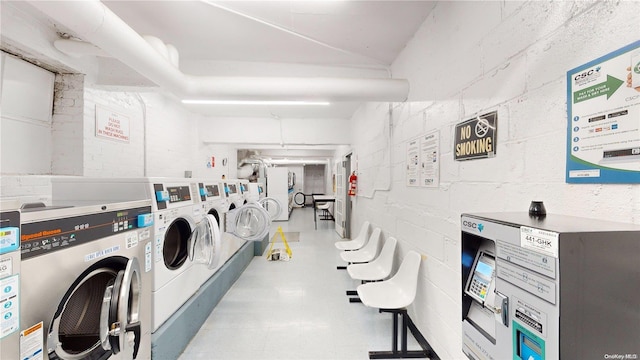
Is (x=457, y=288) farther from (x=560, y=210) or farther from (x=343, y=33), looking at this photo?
(x=343, y=33)

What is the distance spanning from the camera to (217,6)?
2.05 m

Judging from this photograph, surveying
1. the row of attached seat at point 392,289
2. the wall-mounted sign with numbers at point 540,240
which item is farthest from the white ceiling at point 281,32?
the row of attached seat at point 392,289

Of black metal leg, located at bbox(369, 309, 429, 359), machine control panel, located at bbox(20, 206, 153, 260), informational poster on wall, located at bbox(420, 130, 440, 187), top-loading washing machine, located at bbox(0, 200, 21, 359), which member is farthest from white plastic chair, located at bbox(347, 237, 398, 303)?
top-loading washing machine, located at bbox(0, 200, 21, 359)

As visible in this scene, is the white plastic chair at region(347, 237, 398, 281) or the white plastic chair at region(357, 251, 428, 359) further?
the white plastic chair at region(347, 237, 398, 281)

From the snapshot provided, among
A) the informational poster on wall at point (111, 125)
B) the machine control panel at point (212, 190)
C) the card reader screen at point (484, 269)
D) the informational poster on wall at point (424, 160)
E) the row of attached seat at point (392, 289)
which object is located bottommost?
the row of attached seat at point (392, 289)

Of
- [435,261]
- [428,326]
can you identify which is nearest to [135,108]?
Answer: [435,261]

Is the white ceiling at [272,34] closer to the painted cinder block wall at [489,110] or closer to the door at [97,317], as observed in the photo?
the painted cinder block wall at [489,110]

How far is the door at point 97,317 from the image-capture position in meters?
1.02

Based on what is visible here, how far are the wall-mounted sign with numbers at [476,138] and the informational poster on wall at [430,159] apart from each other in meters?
0.23

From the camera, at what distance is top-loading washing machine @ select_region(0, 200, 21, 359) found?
782 mm

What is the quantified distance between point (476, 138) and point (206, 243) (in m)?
2.45

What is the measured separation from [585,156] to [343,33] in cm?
221

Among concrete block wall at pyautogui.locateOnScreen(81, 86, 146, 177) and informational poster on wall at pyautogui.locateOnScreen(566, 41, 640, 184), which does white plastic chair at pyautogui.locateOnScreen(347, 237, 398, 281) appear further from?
concrete block wall at pyautogui.locateOnScreen(81, 86, 146, 177)

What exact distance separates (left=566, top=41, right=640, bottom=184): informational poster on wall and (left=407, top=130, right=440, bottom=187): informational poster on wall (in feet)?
3.36
